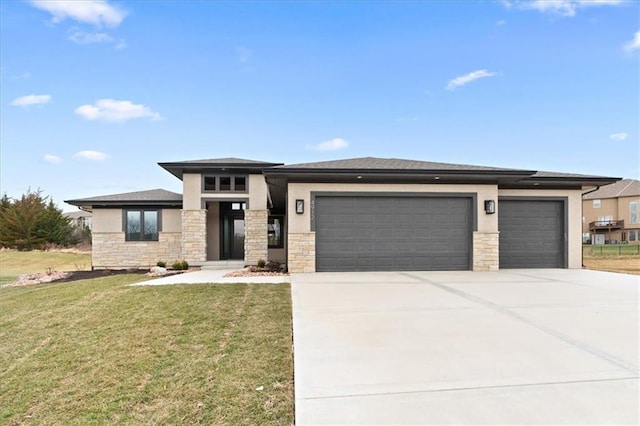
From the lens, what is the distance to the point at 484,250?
10914 mm

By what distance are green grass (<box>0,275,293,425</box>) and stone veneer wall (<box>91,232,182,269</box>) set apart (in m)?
7.43

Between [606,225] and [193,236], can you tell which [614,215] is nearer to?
[606,225]

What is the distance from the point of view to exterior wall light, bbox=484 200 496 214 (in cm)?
1087

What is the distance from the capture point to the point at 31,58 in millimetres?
12148

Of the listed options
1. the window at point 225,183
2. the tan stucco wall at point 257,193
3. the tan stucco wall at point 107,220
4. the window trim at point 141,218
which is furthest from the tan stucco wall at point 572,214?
the tan stucco wall at point 107,220

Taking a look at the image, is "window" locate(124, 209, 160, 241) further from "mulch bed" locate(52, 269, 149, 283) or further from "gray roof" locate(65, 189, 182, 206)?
"mulch bed" locate(52, 269, 149, 283)

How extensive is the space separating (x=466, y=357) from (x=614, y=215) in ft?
151

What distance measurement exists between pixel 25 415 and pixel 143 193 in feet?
44.9

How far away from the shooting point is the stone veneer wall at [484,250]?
10883mm

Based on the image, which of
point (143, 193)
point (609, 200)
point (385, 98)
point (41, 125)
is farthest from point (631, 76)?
point (609, 200)

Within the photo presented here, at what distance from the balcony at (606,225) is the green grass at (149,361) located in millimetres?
44187

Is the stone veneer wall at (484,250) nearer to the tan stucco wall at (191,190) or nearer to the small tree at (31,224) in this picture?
the tan stucco wall at (191,190)

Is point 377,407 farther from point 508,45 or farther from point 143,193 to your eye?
point 143,193

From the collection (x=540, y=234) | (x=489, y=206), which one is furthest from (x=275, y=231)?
(x=540, y=234)
